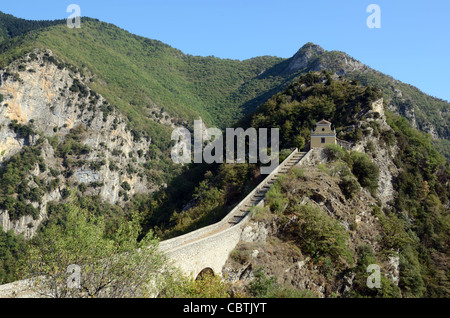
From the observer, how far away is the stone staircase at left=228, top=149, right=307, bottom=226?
22878mm

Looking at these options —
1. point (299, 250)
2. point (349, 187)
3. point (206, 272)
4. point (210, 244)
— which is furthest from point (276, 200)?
point (206, 272)

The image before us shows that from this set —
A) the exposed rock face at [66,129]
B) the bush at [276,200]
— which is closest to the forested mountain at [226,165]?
the bush at [276,200]

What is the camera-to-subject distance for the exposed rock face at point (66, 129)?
107 meters

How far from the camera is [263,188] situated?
2672 centimetres

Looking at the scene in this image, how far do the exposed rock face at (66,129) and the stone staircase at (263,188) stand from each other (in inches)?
3325

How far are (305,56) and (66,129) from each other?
95.7 metres

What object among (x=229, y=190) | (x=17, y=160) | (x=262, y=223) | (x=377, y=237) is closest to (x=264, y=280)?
(x=262, y=223)

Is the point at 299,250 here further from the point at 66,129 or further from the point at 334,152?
the point at 66,129

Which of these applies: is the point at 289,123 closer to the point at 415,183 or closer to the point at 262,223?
the point at 415,183

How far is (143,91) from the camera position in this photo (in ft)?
541

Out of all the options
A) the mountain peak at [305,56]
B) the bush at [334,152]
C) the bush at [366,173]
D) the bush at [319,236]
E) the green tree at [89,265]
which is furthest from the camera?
the mountain peak at [305,56]

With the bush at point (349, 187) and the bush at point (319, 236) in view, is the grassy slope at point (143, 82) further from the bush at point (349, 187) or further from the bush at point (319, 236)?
the bush at point (319, 236)

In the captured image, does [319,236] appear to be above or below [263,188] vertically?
below
